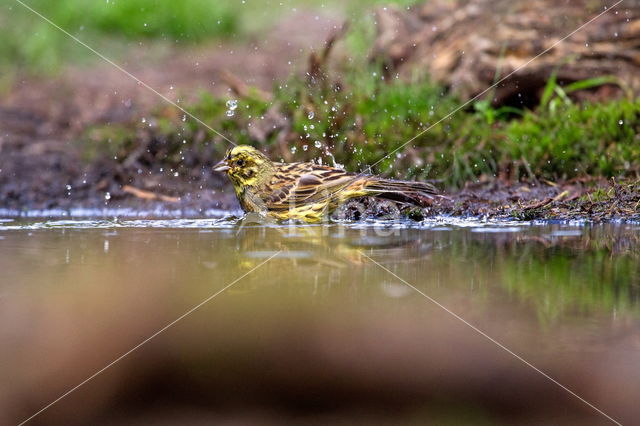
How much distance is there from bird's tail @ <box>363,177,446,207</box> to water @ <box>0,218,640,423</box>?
0.75 meters

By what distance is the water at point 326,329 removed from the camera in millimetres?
2855

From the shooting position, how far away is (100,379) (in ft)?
10.2

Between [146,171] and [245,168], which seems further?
[146,171]

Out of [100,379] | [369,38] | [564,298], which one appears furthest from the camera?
[369,38]

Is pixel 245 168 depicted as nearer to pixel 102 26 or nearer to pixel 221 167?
pixel 221 167

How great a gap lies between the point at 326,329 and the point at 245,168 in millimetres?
3402

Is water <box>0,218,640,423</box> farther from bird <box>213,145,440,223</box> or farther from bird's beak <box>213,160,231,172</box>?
bird's beak <box>213,160,231,172</box>

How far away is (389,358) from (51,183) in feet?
21.2

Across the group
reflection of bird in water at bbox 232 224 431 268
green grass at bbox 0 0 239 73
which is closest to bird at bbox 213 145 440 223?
reflection of bird in water at bbox 232 224 431 268

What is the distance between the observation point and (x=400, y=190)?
6391 millimetres

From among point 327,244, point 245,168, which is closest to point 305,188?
point 245,168

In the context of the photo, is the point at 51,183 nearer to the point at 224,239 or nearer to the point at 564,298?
the point at 224,239

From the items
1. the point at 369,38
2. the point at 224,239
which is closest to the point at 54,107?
the point at 369,38

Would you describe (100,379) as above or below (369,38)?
below
